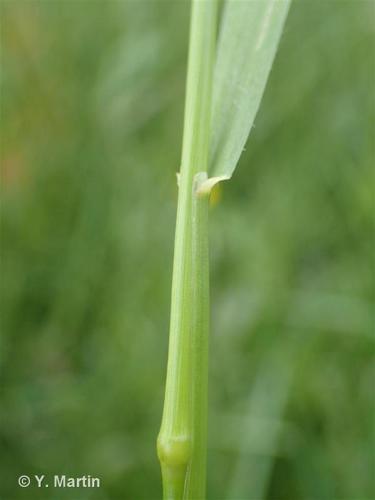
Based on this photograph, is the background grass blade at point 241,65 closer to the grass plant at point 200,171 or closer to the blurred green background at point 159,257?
the grass plant at point 200,171

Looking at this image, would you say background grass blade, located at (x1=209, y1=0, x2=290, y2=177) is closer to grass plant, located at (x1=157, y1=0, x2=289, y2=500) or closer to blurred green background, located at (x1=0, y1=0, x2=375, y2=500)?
grass plant, located at (x1=157, y1=0, x2=289, y2=500)

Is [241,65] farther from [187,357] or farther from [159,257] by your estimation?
[159,257]

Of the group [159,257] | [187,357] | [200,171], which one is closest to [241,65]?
[200,171]

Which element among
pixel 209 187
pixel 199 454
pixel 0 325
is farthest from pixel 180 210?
pixel 0 325

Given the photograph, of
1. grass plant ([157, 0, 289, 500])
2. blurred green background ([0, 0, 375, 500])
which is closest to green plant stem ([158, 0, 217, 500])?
grass plant ([157, 0, 289, 500])

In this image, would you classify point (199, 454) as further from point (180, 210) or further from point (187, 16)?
point (187, 16)
